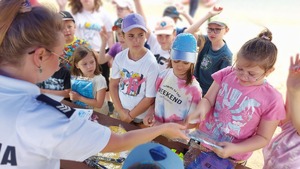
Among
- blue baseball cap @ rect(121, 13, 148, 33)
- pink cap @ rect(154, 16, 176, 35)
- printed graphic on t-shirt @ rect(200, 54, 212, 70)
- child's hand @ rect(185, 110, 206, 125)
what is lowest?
child's hand @ rect(185, 110, 206, 125)

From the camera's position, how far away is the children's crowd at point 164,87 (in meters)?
1.16

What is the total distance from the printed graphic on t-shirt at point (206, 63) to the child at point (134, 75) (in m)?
0.55

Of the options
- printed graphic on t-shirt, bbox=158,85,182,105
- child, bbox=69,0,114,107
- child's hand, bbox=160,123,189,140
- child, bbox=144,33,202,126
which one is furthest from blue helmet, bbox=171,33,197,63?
child, bbox=69,0,114,107

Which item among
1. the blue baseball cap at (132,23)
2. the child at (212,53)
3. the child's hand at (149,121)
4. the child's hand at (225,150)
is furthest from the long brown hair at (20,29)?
the child at (212,53)

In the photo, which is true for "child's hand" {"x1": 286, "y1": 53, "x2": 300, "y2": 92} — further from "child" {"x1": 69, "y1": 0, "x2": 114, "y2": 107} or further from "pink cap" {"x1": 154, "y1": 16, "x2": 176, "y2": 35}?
"child" {"x1": 69, "y1": 0, "x2": 114, "y2": 107}

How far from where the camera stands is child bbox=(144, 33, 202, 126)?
7.04 ft

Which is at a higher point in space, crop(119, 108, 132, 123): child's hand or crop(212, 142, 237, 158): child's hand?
crop(212, 142, 237, 158): child's hand

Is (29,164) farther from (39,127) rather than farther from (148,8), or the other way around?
(148,8)

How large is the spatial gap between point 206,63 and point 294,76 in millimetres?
1139

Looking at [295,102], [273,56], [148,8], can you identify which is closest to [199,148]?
[295,102]

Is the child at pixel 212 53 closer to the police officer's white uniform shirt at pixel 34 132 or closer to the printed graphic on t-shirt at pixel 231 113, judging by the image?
the printed graphic on t-shirt at pixel 231 113

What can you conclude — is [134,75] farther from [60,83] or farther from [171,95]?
[60,83]

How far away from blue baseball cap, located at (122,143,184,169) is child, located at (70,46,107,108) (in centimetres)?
153

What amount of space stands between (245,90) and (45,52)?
1.20m
